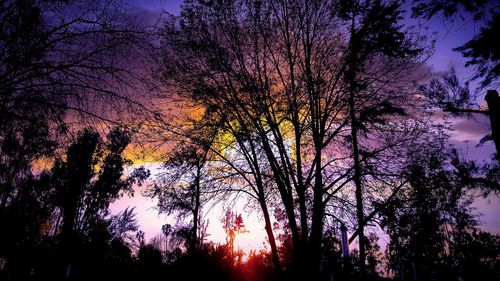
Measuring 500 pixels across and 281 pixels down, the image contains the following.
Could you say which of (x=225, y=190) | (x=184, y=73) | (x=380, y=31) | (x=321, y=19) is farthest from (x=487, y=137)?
(x=184, y=73)

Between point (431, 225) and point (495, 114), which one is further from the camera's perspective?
point (431, 225)

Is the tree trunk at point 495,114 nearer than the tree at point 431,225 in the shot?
Yes

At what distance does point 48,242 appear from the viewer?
31594 millimetres

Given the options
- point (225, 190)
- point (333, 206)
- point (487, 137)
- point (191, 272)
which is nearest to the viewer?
point (487, 137)

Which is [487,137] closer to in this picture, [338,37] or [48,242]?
[338,37]

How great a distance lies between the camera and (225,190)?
14.7 meters

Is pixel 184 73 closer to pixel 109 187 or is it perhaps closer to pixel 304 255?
pixel 304 255

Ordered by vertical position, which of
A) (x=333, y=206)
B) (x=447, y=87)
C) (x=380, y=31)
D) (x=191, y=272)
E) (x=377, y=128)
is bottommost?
(x=191, y=272)

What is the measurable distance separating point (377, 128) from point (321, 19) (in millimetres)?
5065

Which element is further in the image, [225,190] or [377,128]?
[225,190]

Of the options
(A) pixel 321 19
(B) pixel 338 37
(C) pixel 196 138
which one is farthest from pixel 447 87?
(C) pixel 196 138

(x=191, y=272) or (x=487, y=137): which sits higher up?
(x=487, y=137)

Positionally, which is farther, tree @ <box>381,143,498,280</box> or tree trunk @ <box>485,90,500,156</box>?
tree @ <box>381,143,498,280</box>

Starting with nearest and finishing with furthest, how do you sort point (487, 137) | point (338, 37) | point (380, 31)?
point (487, 137)
point (380, 31)
point (338, 37)
